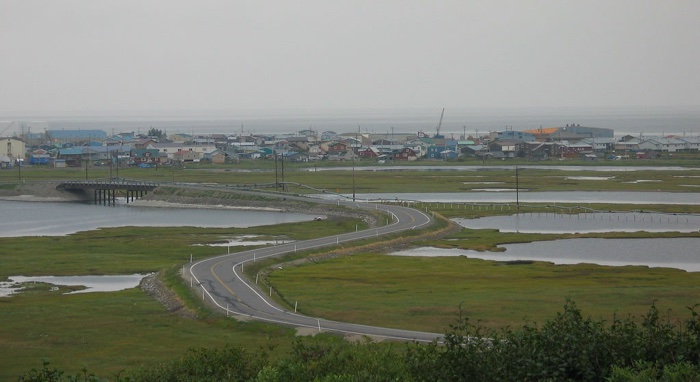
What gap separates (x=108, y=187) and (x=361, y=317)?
230 ft

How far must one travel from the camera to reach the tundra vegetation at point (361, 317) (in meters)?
21.0

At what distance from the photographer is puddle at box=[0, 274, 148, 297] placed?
4541 centimetres

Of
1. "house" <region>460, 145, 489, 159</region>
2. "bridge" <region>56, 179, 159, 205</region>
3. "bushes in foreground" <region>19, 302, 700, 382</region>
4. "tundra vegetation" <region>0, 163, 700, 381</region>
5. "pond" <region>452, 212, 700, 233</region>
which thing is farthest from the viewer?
"house" <region>460, 145, 489, 159</region>

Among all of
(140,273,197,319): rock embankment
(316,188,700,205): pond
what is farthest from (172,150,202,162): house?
(140,273,197,319): rock embankment

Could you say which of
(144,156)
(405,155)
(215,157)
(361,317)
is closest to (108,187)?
(144,156)

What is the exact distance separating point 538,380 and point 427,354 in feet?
10.1

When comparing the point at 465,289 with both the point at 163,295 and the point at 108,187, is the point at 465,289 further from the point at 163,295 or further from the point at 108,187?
the point at 108,187

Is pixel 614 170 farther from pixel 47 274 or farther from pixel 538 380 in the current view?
pixel 538 380

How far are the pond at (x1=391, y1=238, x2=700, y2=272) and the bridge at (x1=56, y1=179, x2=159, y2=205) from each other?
48.4 m

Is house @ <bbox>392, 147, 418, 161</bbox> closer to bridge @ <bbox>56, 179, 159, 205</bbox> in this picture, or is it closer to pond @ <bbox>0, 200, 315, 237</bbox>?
bridge @ <bbox>56, 179, 159, 205</bbox>

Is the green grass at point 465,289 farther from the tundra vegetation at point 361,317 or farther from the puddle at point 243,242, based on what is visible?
the puddle at point 243,242

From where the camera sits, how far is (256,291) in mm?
41281

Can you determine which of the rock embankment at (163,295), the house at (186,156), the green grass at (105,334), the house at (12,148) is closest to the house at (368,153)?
the house at (186,156)

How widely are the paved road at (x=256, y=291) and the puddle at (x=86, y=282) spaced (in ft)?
10.1
